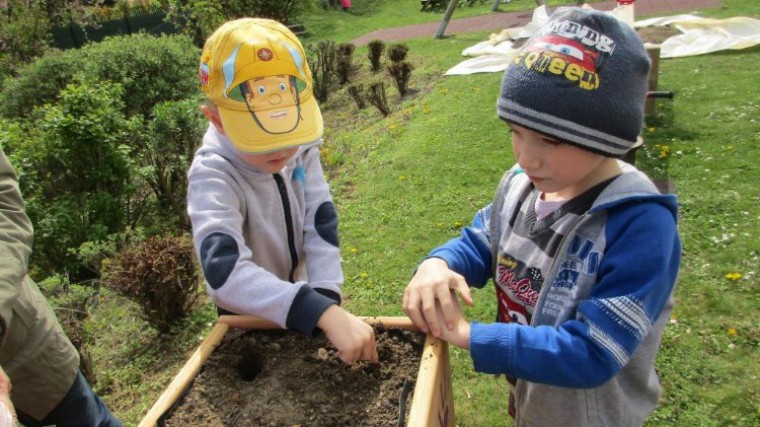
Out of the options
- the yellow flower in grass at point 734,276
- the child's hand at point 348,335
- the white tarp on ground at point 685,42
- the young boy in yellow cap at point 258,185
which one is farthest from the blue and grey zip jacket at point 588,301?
the white tarp on ground at point 685,42

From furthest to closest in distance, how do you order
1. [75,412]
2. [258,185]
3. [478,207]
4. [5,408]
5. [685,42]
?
Answer: [685,42] → [478,207] → [75,412] → [258,185] → [5,408]

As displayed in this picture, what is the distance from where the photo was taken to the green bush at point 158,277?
3.60 m

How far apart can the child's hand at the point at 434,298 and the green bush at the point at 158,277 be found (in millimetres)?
2596

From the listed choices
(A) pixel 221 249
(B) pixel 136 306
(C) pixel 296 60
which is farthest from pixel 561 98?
(B) pixel 136 306

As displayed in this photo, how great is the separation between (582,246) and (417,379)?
1.71 feet

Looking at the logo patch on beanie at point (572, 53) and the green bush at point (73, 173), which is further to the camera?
the green bush at point (73, 173)

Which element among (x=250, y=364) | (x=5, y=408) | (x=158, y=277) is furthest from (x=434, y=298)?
(x=158, y=277)

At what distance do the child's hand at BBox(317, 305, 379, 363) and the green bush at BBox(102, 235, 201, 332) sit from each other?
2.51 metres

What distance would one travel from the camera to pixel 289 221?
6.06 feet

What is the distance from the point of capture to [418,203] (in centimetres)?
539

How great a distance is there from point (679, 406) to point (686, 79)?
607cm

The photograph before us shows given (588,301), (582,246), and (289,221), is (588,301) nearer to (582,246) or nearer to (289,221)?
(582,246)

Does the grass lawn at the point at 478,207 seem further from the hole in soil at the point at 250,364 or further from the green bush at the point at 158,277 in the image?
the hole in soil at the point at 250,364

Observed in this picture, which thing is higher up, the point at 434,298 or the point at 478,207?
the point at 434,298
